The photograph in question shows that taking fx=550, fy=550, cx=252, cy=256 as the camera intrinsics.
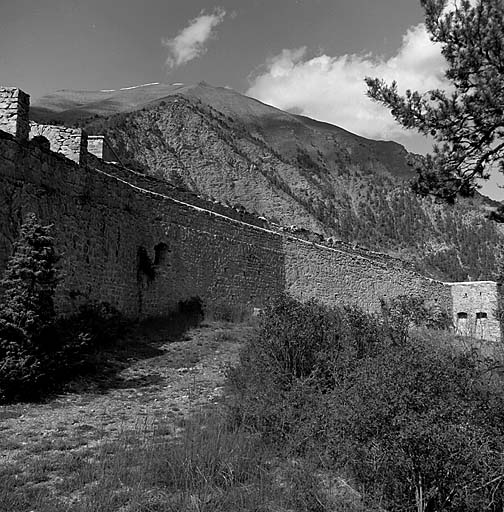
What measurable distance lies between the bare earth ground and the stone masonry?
153cm

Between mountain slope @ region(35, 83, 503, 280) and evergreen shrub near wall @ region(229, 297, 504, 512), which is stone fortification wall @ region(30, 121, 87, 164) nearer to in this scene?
evergreen shrub near wall @ region(229, 297, 504, 512)

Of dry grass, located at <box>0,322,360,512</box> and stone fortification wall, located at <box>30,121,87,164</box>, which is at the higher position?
stone fortification wall, located at <box>30,121,87,164</box>

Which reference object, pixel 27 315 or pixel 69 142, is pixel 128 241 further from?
pixel 27 315

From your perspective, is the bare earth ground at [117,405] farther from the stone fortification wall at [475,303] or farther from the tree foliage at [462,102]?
the stone fortification wall at [475,303]

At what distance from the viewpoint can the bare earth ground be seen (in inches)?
210

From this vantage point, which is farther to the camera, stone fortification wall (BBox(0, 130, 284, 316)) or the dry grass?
stone fortification wall (BBox(0, 130, 284, 316))

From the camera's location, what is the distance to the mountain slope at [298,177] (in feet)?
134

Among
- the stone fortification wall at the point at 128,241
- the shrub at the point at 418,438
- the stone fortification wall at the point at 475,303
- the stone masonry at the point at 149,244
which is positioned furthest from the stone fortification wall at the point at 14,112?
the stone fortification wall at the point at 475,303

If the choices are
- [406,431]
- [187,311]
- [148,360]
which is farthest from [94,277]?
[406,431]

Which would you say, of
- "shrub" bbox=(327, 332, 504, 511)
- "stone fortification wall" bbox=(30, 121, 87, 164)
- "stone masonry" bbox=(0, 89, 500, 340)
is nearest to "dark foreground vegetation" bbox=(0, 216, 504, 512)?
"shrub" bbox=(327, 332, 504, 511)

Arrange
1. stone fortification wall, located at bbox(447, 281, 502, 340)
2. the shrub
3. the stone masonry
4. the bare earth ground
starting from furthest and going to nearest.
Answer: stone fortification wall, located at bbox(447, 281, 502, 340) → the stone masonry → the bare earth ground → the shrub

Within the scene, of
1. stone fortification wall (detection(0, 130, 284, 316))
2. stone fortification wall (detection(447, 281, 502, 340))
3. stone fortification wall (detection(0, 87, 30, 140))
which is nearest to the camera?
stone fortification wall (detection(0, 87, 30, 140))

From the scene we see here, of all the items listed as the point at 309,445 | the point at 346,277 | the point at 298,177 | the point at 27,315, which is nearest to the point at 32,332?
the point at 27,315

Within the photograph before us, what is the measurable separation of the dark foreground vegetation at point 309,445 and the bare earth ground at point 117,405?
0.38ft
